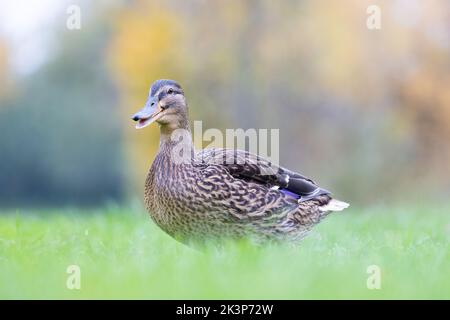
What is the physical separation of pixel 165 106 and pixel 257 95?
13299mm

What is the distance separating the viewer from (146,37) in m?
17.8

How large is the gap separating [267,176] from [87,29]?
22168 mm

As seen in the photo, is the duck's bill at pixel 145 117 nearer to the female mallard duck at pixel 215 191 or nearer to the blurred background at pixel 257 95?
the female mallard duck at pixel 215 191

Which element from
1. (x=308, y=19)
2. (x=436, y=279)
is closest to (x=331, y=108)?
(x=308, y=19)

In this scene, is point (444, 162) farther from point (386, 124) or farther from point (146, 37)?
point (146, 37)

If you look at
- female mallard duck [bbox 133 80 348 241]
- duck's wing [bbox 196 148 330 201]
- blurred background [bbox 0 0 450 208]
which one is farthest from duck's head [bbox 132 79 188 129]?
blurred background [bbox 0 0 450 208]

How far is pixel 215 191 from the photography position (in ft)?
15.8

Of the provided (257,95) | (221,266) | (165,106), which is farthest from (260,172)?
(257,95)

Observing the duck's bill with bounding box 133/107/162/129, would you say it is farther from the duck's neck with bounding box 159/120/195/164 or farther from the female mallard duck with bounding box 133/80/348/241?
the duck's neck with bounding box 159/120/195/164

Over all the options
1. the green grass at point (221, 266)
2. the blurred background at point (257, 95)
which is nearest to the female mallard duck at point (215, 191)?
the green grass at point (221, 266)

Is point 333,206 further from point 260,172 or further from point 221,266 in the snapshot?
point 221,266

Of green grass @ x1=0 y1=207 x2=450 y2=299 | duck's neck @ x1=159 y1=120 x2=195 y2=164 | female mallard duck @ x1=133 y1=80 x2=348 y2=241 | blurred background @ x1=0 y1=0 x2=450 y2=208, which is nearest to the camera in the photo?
green grass @ x1=0 y1=207 x2=450 y2=299

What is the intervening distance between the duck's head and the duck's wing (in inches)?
13.4

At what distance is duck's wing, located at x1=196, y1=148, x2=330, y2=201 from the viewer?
16.7 feet
